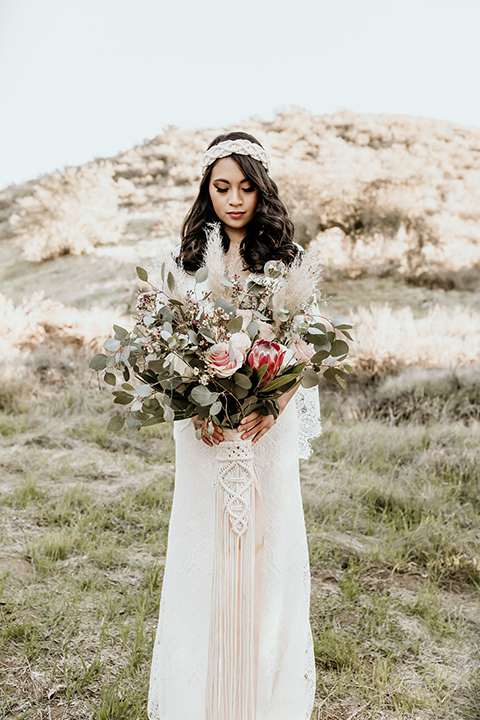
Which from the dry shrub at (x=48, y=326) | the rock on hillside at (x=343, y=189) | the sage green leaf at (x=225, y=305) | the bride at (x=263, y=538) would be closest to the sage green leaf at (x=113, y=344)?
the sage green leaf at (x=225, y=305)

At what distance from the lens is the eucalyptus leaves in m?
1.44

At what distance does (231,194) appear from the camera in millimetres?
2123

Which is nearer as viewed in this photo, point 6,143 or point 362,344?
point 362,344

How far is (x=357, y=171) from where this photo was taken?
8.63 meters

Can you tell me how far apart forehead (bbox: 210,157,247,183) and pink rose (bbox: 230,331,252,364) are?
87cm

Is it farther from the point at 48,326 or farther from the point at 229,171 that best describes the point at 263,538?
the point at 48,326

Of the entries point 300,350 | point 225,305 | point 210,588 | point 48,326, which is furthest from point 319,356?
point 48,326

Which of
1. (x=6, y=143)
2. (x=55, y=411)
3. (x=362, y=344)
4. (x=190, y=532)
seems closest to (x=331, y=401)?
(x=362, y=344)

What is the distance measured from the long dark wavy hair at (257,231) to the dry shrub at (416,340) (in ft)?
15.1

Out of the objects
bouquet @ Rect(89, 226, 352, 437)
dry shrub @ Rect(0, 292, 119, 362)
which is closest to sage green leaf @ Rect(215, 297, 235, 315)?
bouquet @ Rect(89, 226, 352, 437)

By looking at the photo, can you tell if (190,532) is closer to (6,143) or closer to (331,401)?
(331,401)

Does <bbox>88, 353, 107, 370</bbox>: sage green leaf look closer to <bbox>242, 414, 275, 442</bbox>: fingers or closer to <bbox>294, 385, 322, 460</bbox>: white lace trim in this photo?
<bbox>242, 414, 275, 442</bbox>: fingers

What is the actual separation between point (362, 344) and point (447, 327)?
1.01m

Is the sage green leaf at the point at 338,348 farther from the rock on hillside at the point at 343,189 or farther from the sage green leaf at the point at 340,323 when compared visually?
the rock on hillside at the point at 343,189
